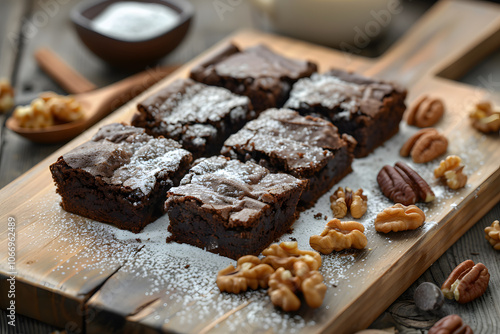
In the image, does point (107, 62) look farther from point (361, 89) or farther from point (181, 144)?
point (361, 89)

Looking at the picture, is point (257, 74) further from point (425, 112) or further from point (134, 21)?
point (134, 21)

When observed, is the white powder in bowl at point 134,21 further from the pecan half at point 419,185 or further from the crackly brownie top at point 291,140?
the pecan half at point 419,185

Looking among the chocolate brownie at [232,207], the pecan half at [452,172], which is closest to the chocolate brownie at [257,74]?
the chocolate brownie at [232,207]

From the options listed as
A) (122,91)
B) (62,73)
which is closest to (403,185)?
(122,91)

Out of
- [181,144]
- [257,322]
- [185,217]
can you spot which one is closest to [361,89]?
[181,144]

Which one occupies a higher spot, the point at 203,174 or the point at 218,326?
the point at 203,174

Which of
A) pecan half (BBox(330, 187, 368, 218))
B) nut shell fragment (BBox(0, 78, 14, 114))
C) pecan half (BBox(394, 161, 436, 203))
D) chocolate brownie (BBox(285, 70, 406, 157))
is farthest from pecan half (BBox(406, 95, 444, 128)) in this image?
nut shell fragment (BBox(0, 78, 14, 114))
